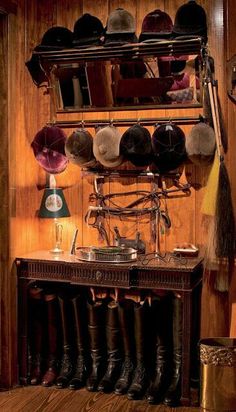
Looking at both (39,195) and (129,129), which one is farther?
(39,195)

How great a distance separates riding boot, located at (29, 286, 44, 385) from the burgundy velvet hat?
0.76 m

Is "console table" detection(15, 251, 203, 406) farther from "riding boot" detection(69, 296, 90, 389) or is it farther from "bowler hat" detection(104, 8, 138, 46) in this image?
"bowler hat" detection(104, 8, 138, 46)

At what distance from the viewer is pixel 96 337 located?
3406mm

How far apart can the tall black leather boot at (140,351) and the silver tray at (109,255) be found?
0.99 ft

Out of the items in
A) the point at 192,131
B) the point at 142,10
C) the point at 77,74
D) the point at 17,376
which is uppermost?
the point at 142,10

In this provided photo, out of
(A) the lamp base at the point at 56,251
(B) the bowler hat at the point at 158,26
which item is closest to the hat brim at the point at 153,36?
(B) the bowler hat at the point at 158,26

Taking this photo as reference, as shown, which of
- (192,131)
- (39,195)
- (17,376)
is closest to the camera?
(192,131)

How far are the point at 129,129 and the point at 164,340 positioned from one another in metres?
1.23

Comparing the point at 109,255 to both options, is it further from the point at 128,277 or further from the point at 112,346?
the point at 112,346

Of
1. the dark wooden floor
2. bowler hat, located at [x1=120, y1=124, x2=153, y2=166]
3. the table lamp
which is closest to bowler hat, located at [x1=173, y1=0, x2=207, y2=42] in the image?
bowler hat, located at [x1=120, y1=124, x2=153, y2=166]

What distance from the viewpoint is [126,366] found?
133 inches

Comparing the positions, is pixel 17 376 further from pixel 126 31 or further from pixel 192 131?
pixel 126 31

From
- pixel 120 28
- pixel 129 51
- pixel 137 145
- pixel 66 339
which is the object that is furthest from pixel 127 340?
pixel 120 28

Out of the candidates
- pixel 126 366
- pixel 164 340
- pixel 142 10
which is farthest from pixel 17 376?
pixel 142 10
